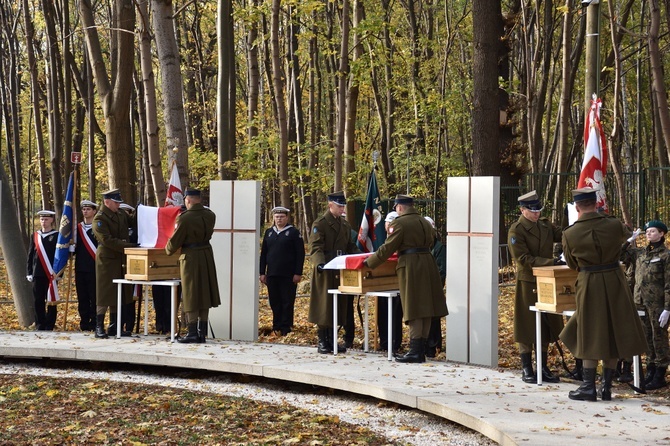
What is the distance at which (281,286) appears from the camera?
15.6m

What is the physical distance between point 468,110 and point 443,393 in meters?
26.1

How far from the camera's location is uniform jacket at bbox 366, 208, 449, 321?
12312 millimetres

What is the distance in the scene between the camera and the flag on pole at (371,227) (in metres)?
14.2

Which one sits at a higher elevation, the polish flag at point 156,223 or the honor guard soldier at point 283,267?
the polish flag at point 156,223

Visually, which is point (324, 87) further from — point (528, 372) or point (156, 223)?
point (528, 372)

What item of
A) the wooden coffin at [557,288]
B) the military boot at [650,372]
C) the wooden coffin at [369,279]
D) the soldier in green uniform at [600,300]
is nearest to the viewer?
the soldier in green uniform at [600,300]

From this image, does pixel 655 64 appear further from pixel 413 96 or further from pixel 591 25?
pixel 413 96

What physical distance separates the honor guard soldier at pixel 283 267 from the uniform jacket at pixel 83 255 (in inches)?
99.6

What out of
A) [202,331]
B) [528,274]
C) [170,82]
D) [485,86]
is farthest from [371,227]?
[485,86]

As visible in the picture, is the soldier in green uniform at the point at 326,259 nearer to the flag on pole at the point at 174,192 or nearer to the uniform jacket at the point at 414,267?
the uniform jacket at the point at 414,267

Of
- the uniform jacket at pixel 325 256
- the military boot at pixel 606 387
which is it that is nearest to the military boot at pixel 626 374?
the military boot at pixel 606 387

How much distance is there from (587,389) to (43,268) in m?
9.17

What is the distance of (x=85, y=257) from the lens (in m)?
15.8

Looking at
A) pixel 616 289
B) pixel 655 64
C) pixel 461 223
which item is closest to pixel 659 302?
pixel 616 289
